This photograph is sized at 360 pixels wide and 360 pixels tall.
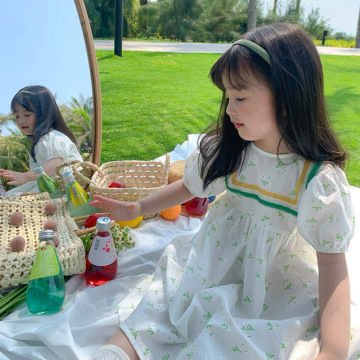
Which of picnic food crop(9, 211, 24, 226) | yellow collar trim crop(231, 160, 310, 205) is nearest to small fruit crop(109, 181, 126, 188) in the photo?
picnic food crop(9, 211, 24, 226)

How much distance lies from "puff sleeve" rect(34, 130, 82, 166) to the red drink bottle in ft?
1.70

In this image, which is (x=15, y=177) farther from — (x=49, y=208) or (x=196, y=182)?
(x=196, y=182)

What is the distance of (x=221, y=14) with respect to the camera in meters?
8.24

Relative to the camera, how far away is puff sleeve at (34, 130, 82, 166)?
5.33 ft

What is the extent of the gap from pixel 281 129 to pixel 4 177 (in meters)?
1.11

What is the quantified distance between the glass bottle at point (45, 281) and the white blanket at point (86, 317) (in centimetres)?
3

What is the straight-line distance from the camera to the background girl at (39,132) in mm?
1548

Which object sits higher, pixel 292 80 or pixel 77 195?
pixel 292 80

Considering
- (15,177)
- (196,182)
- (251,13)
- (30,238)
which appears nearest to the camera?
(196,182)

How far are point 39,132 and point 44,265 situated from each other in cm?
65

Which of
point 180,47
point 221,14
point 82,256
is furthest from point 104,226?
point 221,14

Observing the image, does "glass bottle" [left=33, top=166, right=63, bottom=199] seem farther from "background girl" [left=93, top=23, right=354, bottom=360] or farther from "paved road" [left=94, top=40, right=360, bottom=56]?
"paved road" [left=94, top=40, right=360, bottom=56]

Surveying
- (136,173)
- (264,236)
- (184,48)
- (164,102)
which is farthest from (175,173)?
(184,48)

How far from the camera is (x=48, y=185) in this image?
1.67 meters
